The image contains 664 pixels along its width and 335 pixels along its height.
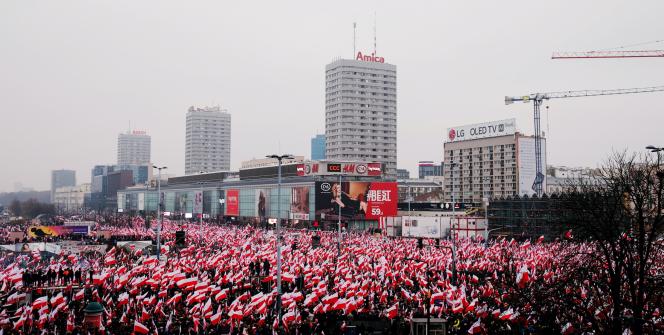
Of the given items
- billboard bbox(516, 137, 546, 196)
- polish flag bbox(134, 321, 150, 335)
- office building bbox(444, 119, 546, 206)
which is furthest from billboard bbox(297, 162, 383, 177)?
polish flag bbox(134, 321, 150, 335)

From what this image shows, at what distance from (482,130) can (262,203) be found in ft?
208

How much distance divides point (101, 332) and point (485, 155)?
14375 cm

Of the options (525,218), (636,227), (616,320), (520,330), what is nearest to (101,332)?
(520,330)

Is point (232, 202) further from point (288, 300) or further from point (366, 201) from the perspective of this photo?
point (288, 300)

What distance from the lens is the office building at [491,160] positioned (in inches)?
5925

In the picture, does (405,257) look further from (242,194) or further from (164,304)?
(242,194)

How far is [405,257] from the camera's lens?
148 ft

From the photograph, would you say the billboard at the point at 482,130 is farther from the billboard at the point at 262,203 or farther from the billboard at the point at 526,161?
the billboard at the point at 262,203

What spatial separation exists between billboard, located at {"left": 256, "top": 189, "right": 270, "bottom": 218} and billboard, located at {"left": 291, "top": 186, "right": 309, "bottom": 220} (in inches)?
498

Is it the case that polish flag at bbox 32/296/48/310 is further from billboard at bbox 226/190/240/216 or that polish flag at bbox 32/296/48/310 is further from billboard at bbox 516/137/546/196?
billboard at bbox 516/137/546/196

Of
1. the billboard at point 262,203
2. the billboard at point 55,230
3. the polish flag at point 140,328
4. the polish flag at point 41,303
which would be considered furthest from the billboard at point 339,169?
the polish flag at point 140,328

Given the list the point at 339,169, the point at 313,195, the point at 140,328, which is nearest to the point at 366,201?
the point at 339,169

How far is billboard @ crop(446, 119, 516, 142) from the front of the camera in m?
151

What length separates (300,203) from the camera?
113 meters
